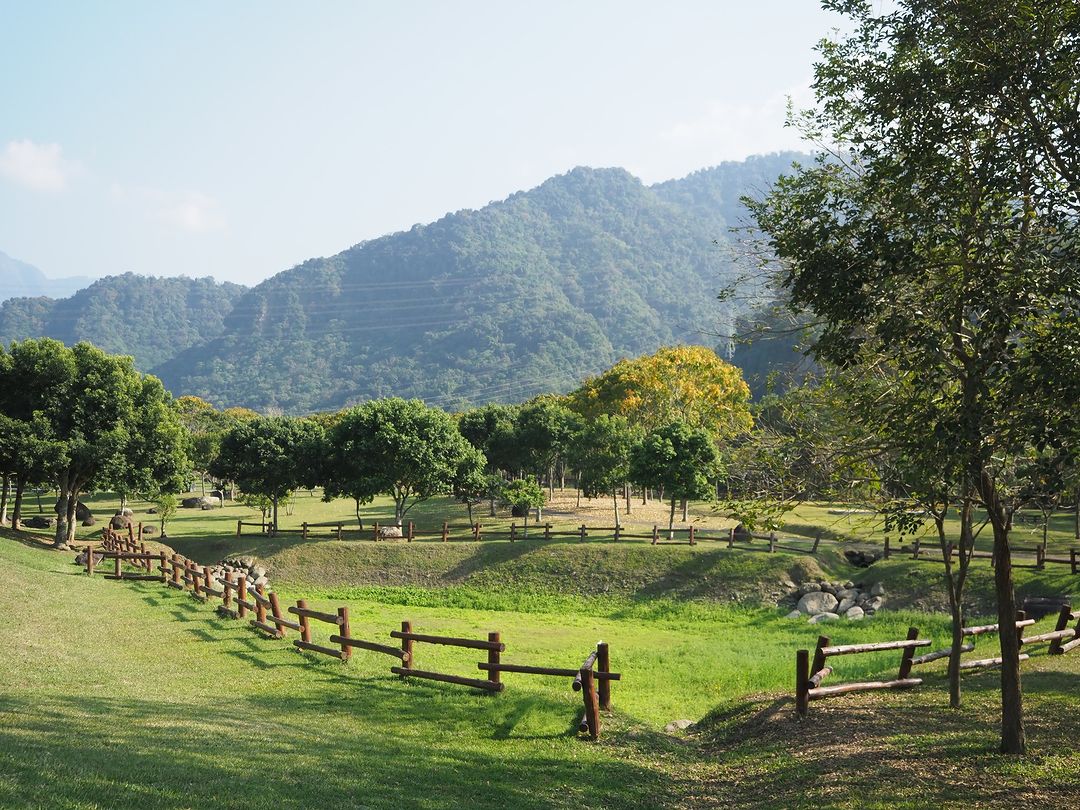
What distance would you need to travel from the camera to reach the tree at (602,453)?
57719mm

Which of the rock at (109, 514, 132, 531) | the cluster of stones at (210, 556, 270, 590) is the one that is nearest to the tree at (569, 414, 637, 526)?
the cluster of stones at (210, 556, 270, 590)

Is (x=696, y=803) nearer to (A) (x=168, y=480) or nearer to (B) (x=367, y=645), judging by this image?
(B) (x=367, y=645)

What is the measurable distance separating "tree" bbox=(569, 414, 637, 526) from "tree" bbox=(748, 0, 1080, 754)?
4404 centimetres

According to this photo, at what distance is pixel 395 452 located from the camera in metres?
53.1

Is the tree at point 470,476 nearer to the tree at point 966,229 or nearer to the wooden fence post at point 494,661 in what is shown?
the wooden fence post at point 494,661

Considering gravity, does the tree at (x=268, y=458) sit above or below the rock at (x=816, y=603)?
above

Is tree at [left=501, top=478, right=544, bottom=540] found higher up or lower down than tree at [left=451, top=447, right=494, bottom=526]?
lower down

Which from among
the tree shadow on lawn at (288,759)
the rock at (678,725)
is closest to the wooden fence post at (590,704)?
the tree shadow on lawn at (288,759)

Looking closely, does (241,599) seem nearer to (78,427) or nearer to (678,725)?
(678,725)

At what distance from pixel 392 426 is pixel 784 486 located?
41189 mm

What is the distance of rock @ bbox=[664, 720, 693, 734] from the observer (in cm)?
1837

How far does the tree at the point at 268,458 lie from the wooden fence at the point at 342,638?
14.3 m

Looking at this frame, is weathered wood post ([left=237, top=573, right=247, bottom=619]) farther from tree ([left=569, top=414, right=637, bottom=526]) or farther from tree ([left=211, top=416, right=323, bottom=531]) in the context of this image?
tree ([left=569, top=414, right=637, bottom=526])

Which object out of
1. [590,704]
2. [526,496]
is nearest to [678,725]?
[590,704]
